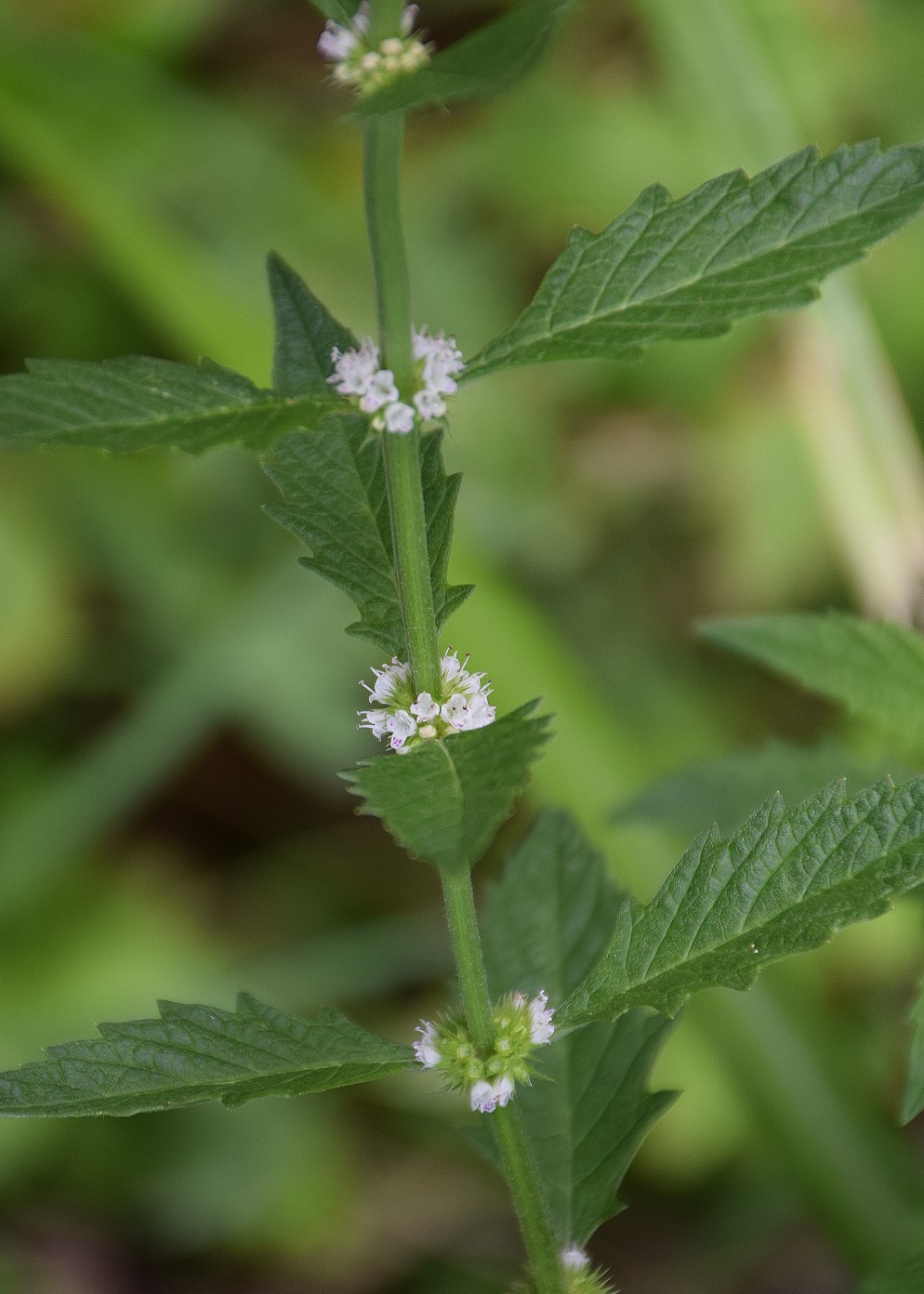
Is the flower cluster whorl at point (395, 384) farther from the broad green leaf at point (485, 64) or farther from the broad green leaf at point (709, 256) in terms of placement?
the broad green leaf at point (485, 64)

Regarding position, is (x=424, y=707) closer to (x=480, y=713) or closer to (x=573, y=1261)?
(x=480, y=713)

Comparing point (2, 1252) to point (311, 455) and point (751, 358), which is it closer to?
point (311, 455)

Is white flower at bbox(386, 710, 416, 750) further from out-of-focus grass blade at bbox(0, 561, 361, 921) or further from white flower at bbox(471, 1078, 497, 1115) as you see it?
out-of-focus grass blade at bbox(0, 561, 361, 921)

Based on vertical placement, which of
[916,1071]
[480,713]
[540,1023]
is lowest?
[916,1071]

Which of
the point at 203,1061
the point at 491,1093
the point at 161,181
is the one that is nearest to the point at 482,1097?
the point at 491,1093

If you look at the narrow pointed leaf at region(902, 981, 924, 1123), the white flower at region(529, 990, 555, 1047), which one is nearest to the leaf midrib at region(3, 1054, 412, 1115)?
the white flower at region(529, 990, 555, 1047)

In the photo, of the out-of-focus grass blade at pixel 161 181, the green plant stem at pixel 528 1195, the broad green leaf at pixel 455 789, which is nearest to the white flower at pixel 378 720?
the broad green leaf at pixel 455 789
